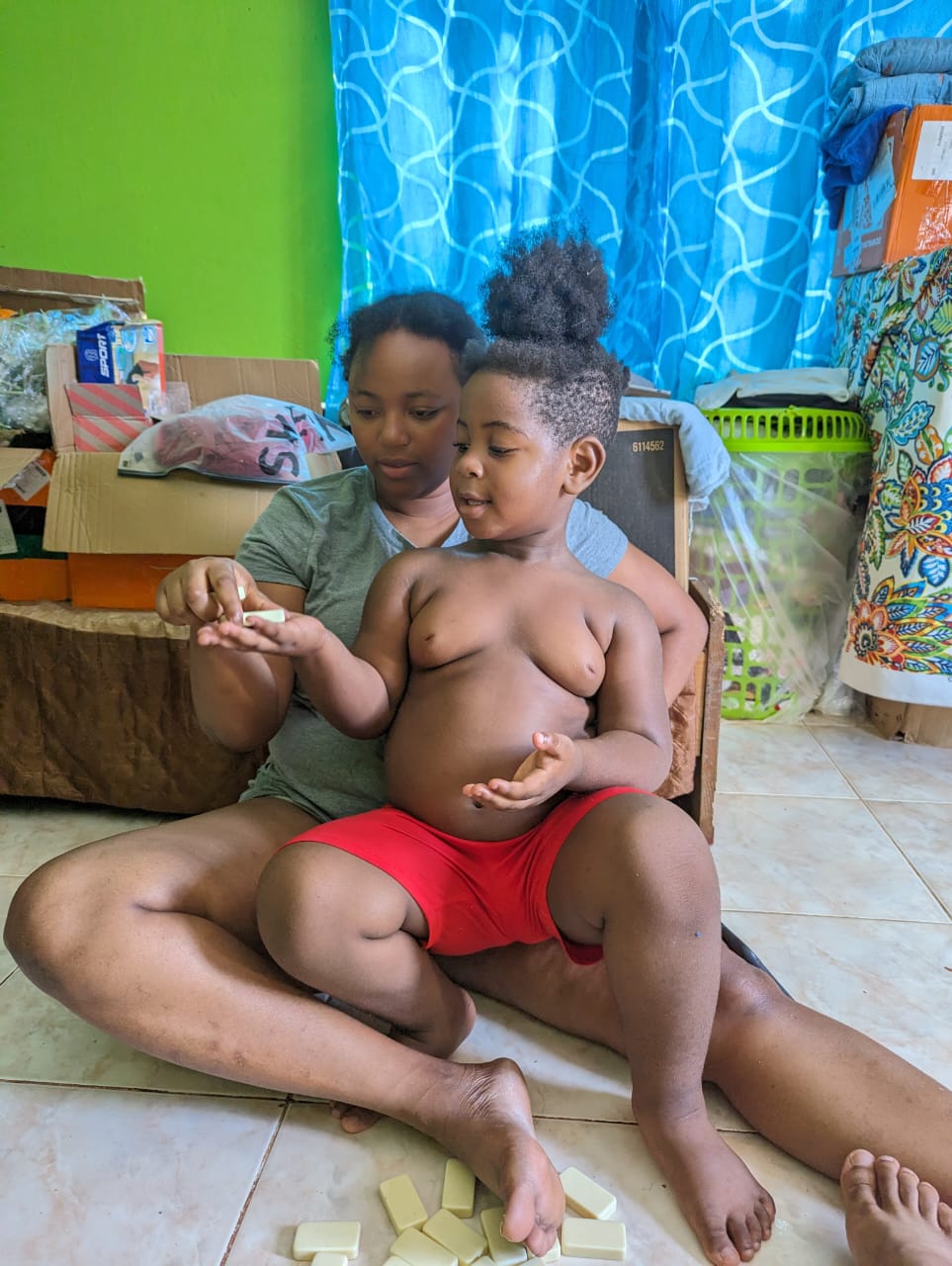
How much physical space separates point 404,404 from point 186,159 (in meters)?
1.43

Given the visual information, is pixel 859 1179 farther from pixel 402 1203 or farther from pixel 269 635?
pixel 269 635

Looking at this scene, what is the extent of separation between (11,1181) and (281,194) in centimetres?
187

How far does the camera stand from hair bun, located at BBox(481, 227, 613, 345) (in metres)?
0.82

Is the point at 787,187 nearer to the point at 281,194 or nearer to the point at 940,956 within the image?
the point at 281,194

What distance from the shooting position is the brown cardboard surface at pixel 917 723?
1688mm

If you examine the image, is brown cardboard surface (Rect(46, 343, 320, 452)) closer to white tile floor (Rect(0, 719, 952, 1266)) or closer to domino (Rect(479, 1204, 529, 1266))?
white tile floor (Rect(0, 719, 952, 1266))

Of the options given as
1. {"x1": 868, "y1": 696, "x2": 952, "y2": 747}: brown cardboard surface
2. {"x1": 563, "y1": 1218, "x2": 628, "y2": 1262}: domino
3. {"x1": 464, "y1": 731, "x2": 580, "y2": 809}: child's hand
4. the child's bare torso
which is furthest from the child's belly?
{"x1": 868, "y1": 696, "x2": 952, "y2": 747}: brown cardboard surface

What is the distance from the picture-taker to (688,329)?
1923mm

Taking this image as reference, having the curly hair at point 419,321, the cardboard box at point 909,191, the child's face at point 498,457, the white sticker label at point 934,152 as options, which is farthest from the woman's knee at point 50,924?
the white sticker label at point 934,152

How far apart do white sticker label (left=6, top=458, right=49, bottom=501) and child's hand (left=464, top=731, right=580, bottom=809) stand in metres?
0.99

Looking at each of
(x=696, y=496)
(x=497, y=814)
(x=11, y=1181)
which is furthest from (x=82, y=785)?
(x=696, y=496)

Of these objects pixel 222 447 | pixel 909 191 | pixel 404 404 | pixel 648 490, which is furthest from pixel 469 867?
pixel 909 191

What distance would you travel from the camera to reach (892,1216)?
63 cm

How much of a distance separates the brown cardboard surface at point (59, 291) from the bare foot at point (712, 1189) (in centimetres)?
155
